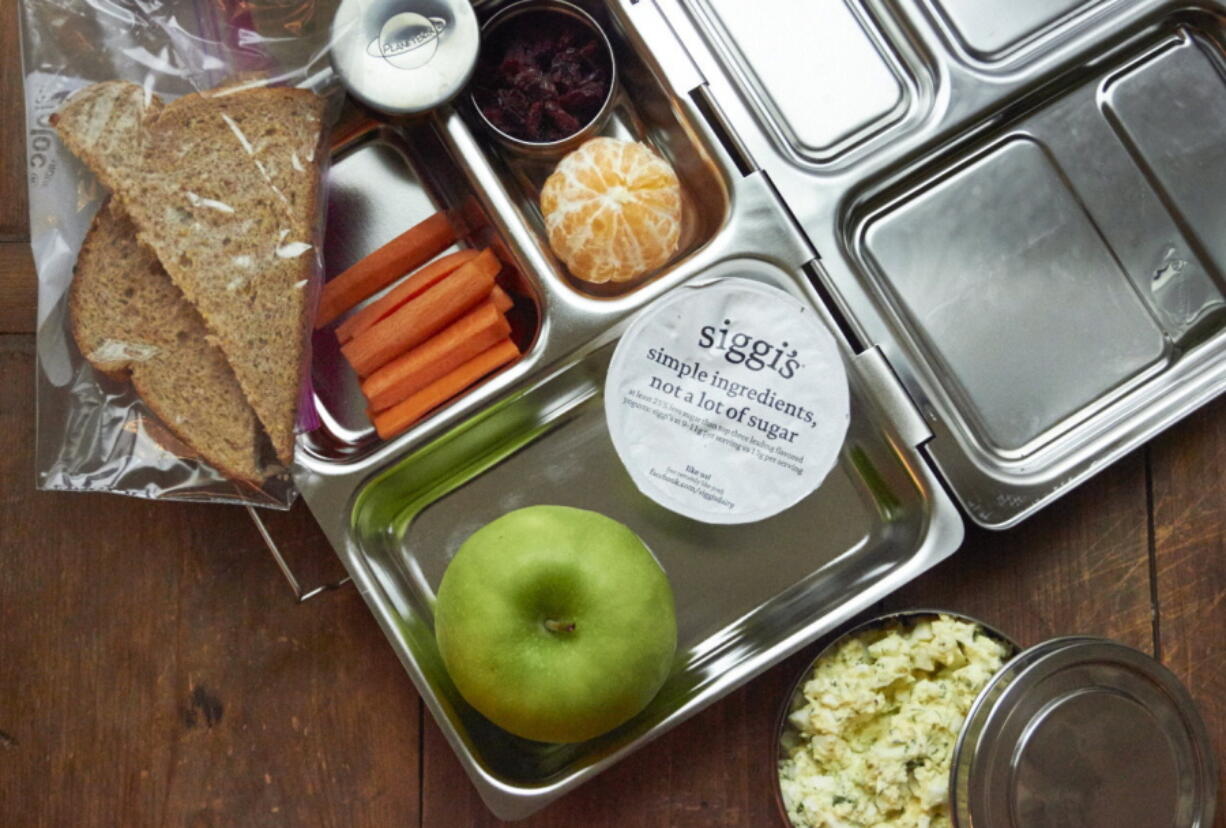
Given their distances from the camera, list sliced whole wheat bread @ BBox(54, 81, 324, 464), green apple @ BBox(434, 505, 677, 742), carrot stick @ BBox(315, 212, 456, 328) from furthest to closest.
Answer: carrot stick @ BBox(315, 212, 456, 328) → sliced whole wheat bread @ BBox(54, 81, 324, 464) → green apple @ BBox(434, 505, 677, 742)

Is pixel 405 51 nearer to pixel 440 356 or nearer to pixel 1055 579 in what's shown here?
pixel 440 356

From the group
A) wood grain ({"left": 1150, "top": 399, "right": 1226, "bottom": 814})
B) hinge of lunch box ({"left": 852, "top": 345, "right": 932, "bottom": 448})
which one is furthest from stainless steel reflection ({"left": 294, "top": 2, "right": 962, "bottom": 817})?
wood grain ({"left": 1150, "top": 399, "right": 1226, "bottom": 814})

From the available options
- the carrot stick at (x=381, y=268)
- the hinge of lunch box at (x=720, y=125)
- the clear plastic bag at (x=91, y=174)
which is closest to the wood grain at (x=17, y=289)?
the clear plastic bag at (x=91, y=174)

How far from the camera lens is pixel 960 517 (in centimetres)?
117

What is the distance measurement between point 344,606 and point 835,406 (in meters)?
0.66

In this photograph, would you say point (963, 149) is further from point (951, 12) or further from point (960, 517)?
point (960, 517)

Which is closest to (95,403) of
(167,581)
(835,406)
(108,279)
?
(108,279)

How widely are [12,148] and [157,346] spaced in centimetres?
37

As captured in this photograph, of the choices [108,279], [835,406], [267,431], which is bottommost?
[835,406]

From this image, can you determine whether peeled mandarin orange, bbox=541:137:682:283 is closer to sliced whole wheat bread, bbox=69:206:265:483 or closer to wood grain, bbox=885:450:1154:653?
sliced whole wheat bread, bbox=69:206:265:483

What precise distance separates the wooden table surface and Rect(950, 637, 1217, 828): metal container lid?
0.22 meters

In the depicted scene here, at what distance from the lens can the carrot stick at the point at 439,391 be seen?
119 centimetres

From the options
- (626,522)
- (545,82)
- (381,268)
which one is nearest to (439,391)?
(381,268)

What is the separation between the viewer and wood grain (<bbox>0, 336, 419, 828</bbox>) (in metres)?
1.27
